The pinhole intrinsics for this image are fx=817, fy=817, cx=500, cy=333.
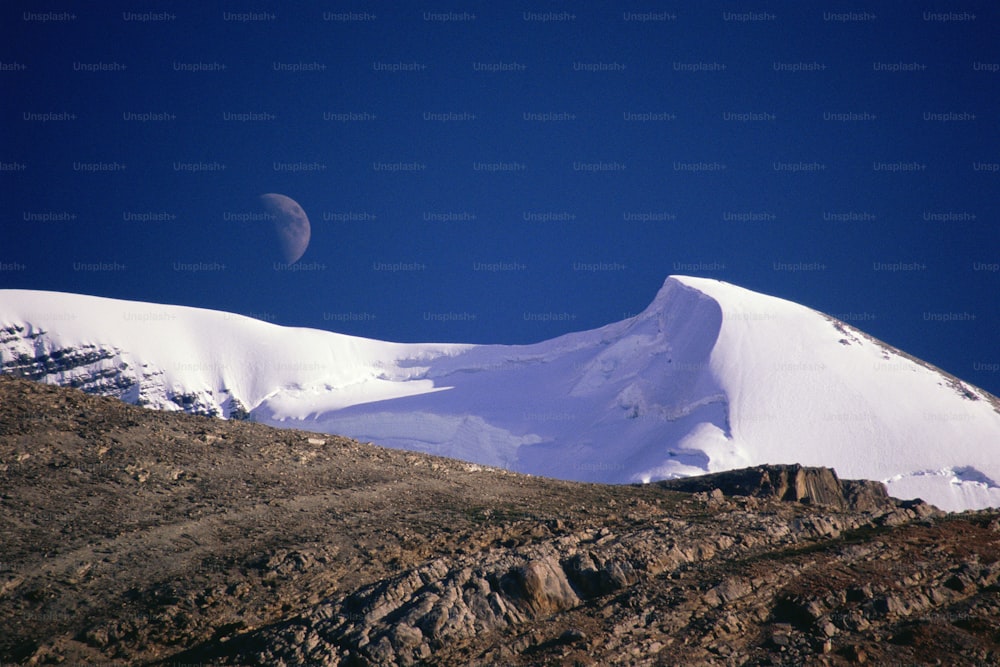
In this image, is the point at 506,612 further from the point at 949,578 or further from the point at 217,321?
the point at 217,321

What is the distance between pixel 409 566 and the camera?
1733 centimetres

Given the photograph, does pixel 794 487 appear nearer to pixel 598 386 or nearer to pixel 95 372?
pixel 598 386

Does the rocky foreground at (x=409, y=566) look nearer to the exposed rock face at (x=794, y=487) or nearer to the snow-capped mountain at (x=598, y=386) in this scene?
the exposed rock face at (x=794, y=487)

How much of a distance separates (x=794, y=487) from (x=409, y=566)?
55.8ft

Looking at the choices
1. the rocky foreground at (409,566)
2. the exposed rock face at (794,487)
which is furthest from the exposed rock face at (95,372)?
the exposed rock face at (794,487)

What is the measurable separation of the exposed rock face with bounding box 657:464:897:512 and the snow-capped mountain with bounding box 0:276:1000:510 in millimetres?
25417

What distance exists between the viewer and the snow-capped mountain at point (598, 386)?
2315 inches

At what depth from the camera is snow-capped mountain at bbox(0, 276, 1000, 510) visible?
58.8 m

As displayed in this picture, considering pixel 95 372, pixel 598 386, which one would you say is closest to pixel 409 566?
pixel 598 386

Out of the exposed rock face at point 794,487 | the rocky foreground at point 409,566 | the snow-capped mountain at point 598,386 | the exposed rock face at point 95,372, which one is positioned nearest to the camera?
the rocky foreground at point 409,566

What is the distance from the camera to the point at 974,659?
14156 mm

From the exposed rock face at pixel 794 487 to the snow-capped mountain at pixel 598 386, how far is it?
83.4 ft

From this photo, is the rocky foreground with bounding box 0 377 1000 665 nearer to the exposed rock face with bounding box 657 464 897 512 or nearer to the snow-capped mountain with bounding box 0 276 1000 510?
the exposed rock face with bounding box 657 464 897 512

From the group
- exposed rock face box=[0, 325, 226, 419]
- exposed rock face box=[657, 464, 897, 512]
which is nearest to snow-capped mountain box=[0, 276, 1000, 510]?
exposed rock face box=[0, 325, 226, 419]
